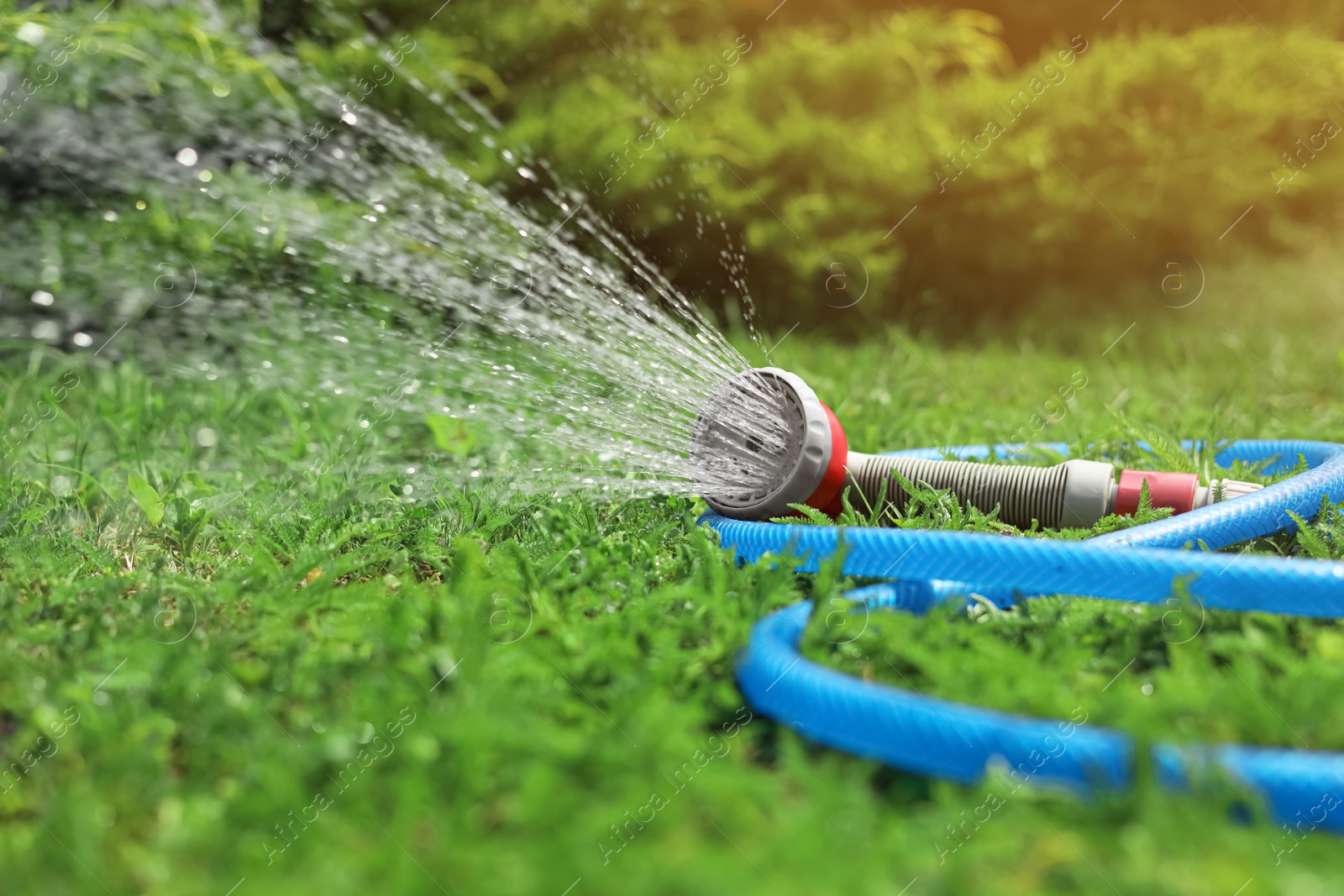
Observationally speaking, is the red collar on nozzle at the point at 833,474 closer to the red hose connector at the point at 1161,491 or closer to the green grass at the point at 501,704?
the green grass at the point at 501,704

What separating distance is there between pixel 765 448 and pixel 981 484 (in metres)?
0.61

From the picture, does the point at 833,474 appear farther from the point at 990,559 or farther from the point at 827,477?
the point at 990,559

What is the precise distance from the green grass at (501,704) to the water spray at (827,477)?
0.19m

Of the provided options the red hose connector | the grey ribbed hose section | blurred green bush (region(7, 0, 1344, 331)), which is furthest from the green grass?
blurred green bush (region(7, 0, 1344, 331))

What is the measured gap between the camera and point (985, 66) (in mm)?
6480

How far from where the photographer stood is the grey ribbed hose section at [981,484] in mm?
2711

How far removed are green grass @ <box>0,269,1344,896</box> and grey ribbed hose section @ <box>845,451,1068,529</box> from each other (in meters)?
0.52

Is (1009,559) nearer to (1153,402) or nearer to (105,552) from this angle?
(105,552)

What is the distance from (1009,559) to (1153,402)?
262cm

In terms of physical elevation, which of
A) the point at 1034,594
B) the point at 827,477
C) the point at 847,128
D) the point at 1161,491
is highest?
the point at 1161,491

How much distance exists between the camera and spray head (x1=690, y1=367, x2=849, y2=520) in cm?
263

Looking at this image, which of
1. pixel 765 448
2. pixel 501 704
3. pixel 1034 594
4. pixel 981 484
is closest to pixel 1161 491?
pixel 981 484

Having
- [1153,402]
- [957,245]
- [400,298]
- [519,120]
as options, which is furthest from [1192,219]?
[400,298]

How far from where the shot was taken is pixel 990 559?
2.13 metres
